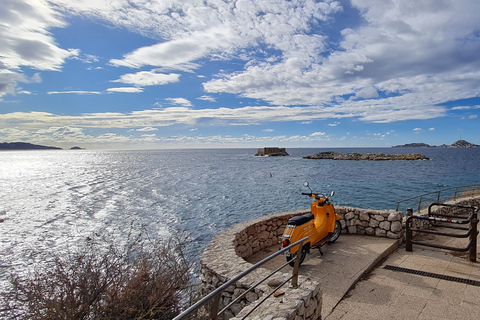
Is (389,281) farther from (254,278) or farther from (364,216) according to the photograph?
(364,216)

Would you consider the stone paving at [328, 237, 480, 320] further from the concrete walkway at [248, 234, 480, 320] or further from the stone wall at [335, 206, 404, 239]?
the stone wall at [335, 206, 404, 239]

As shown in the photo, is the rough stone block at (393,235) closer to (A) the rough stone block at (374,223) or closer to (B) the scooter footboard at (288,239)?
(A) the rough stone block at (374,223)

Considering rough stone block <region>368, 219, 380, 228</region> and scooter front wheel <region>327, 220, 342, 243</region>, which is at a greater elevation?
rough stone block <region>368, 219, 380, 228</region>

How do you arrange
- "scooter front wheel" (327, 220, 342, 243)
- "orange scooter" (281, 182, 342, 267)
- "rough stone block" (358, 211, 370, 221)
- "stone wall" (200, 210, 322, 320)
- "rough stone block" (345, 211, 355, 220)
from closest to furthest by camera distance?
"stone wall" (200, 210, 322, 320) < "orange scooter" (281, 182, 342, 267) < "scooter front wheel" (327, 220, 342, 243) < "rough stone block" (358, 211, 370, 221) < "rough stone block" (345, 211, 355, 220)

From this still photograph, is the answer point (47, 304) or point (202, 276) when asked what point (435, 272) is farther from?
point (47, 304)

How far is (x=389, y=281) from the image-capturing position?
500 cm

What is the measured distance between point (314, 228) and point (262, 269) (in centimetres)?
209

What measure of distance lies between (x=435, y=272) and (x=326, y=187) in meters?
30.9

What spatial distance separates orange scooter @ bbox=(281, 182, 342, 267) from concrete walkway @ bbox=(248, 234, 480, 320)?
0.97 feet

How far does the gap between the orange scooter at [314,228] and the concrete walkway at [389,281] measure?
11.6 inches

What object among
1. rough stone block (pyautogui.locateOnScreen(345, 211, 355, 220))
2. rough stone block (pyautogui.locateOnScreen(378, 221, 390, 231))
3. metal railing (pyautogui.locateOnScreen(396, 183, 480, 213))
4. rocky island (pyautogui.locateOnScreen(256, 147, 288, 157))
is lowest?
metal railing (pyautogui.locateOnScreen(396, 183, 480, 213))

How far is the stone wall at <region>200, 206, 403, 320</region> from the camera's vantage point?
330 cm

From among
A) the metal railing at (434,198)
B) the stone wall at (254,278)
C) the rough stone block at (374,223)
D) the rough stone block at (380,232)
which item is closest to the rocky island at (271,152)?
the metal railing at (434,198)

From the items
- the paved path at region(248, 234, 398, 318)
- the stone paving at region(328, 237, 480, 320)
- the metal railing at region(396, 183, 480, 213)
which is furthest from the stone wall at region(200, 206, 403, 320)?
the metal railing at region(396, 183, 480, 213)
